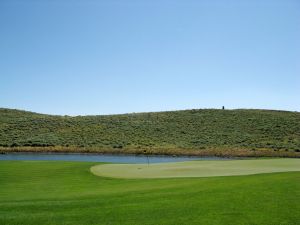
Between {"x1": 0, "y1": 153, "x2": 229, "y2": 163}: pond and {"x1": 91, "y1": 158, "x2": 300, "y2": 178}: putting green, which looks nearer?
{"x1": 91, "y1": 158, "x2": 300, "y2": 178}: putting green

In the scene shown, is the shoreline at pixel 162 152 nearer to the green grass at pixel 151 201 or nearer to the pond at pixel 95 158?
the pond at pixel 95 158

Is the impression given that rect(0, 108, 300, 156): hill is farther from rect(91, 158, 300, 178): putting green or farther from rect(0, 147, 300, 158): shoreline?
rect(91, 158, 300, 178): putting green

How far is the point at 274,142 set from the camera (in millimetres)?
49094

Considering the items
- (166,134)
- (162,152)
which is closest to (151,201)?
(162,152)

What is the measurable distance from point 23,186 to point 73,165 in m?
6.14

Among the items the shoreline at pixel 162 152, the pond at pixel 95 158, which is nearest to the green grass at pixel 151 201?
the pond at pixel 95 158

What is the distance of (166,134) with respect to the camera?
183 feet

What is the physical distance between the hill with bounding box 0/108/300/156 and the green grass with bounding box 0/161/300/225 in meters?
25.8

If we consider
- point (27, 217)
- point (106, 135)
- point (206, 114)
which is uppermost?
point (206, 114)

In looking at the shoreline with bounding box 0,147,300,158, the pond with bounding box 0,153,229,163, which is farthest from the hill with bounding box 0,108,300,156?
the pond with bounding box 0,153,229,163

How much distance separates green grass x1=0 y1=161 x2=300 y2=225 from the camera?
921 cm

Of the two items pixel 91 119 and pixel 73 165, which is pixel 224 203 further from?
pixel 91 119

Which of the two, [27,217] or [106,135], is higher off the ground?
[106,135]

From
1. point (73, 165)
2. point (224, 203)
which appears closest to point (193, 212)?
point (224, 203)
